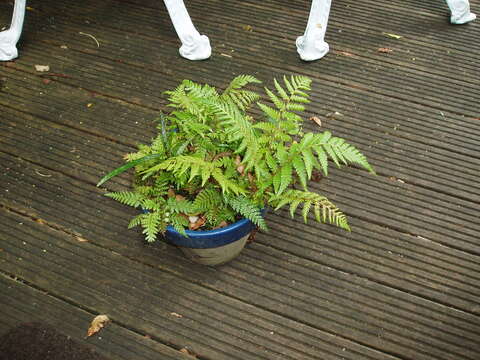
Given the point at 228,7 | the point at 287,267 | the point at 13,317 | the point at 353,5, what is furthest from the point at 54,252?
the point at 353,5

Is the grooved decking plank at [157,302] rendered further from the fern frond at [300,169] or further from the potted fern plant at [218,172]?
the fern frond at [300,169]

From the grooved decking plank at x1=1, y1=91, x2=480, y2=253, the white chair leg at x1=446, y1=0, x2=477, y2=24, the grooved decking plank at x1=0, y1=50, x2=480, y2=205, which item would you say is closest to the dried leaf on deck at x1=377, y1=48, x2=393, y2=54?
the white chair leg at x1=446, y1=0, x2=477, y2=24

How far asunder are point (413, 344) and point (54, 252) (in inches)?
66.0

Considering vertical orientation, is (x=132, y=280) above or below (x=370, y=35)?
below

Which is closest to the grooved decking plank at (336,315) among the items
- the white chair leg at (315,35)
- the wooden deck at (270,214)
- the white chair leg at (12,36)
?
the wooden deck at (270,214)

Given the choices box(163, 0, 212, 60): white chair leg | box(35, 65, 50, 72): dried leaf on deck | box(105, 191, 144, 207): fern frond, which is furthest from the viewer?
box(35, 65, 50, 72): dried leaf on deck

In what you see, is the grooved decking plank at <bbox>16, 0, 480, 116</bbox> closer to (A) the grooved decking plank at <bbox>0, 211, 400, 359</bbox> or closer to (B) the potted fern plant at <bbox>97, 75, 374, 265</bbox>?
(B) the potted fern plant at <bbox>97, 75, 374, 265</bbox>

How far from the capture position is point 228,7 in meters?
3.25

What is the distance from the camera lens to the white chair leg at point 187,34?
108 inches

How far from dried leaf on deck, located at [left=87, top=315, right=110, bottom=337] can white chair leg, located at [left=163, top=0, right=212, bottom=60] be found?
1.75 metres

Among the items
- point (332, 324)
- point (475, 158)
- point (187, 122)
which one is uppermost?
point (187, 122)

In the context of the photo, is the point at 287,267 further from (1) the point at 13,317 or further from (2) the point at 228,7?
(2) the point at 228,7

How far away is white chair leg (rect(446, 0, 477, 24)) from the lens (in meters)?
2.90

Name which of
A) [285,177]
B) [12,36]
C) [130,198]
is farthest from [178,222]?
[12,36]
